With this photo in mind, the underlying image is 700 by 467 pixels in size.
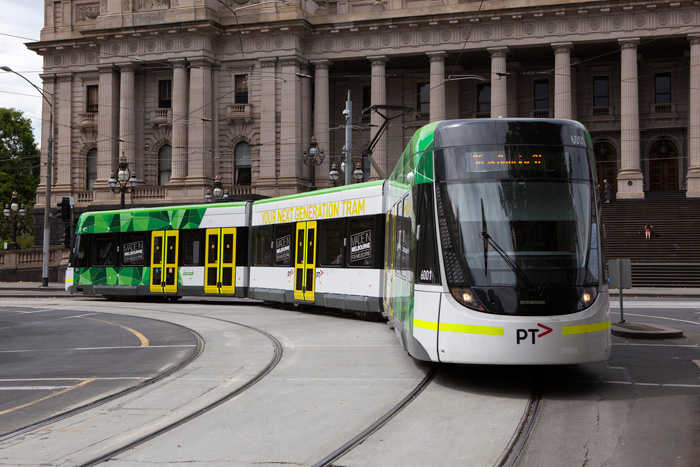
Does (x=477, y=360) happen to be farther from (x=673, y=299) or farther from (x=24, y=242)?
(x=24, y=242)

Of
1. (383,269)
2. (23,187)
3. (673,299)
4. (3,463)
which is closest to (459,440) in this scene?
(3,463)

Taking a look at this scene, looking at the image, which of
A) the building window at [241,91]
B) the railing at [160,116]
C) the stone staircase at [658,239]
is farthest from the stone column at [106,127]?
the stone staircase at [658,239]

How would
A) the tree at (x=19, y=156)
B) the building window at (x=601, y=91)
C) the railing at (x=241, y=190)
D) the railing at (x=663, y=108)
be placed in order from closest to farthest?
1. the railing at (x=663, y=108)
2. the railing at (x=241, y=190)
3. the building window at (x=601, y=91)
4. the tree at (x=19, y=156)

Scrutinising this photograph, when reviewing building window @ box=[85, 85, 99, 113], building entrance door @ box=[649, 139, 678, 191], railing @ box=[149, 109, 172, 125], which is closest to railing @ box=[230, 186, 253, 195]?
railing @ box=[149, 109, 172, 125]

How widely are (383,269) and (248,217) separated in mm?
7119

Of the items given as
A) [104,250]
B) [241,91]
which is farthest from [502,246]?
[241,91]

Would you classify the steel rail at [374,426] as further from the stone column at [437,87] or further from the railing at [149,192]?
the railing at [149,192]

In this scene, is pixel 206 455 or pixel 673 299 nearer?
pixel 206 455

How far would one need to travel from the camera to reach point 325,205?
18641 millimetres

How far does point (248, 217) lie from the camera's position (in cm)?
2259

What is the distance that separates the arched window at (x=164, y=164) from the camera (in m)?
52.7

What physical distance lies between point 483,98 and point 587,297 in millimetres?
44281

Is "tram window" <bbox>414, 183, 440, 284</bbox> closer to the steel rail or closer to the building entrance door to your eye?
the steel rail

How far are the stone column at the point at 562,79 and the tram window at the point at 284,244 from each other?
1124 inches
